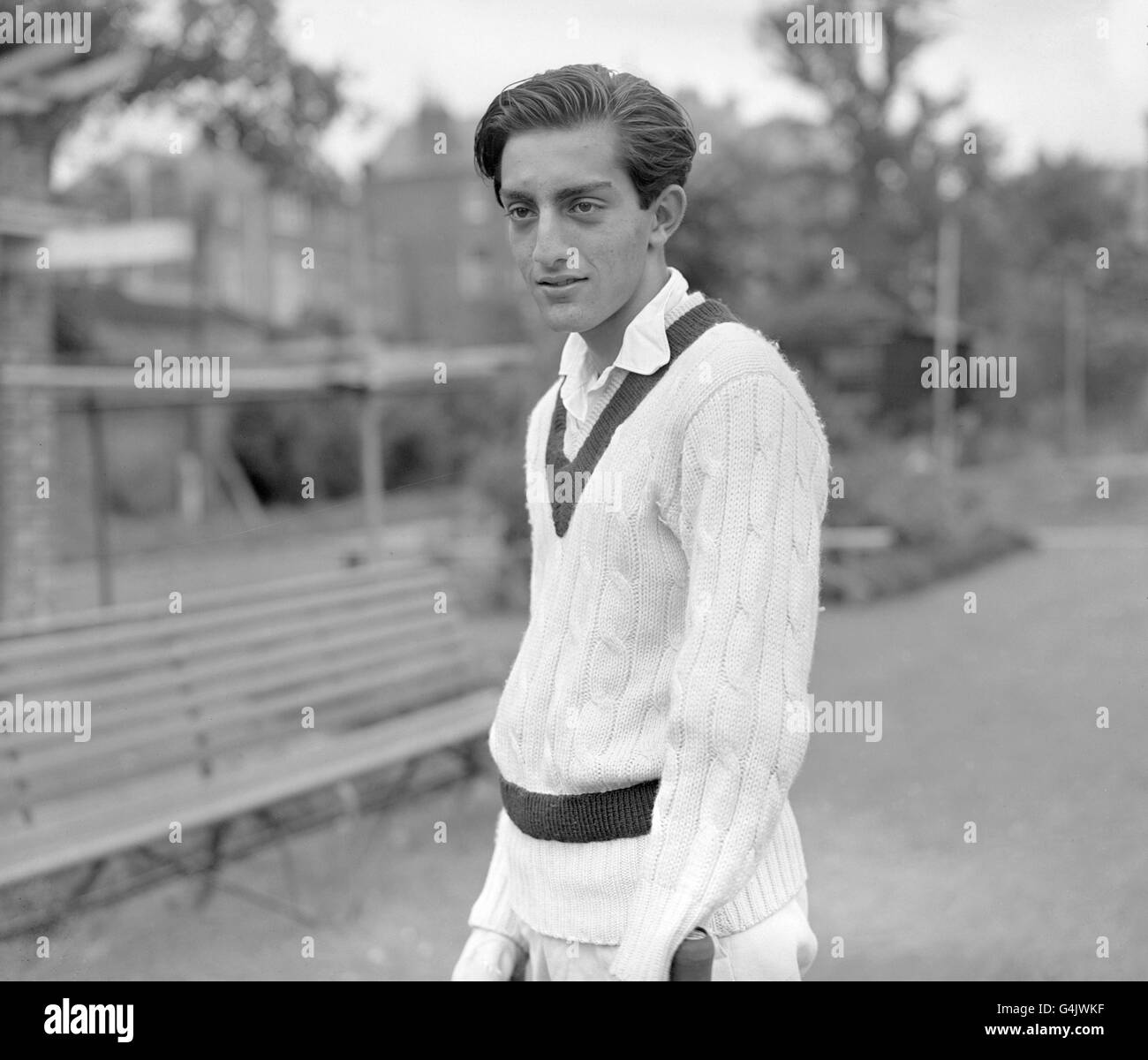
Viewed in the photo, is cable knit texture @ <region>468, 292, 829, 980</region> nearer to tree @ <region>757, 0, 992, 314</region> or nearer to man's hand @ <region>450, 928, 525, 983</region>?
man's hand @ <region>450, 928, 525, 983</region>

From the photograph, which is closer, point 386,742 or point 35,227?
point 386,742

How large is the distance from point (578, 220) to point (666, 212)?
0.13 metres

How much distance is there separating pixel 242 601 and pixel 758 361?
396 cm

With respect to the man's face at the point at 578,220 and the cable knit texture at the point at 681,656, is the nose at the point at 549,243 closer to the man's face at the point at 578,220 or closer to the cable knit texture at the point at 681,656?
the man's face at the point at 578,220

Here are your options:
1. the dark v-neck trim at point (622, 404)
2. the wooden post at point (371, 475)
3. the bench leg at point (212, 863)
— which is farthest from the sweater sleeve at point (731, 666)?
the wooden post at point (371, 475)

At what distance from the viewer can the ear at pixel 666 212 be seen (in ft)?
5.44

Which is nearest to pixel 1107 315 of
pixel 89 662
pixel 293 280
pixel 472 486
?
pixel 293 280

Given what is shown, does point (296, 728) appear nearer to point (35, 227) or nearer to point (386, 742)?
point (386, 742)

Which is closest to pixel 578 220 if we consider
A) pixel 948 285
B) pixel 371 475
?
pixel 371 475

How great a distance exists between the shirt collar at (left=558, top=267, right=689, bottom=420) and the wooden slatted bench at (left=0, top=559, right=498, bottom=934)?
2.67 metres

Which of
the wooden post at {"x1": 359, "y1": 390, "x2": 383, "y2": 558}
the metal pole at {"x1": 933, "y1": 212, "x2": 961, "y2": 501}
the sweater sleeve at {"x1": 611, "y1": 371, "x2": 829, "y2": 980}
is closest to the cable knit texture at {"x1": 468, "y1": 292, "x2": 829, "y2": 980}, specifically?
the sweater sleeve at {"x1": 611, "y1": 371, "x2": 829, "y2": 980}

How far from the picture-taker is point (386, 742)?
523 cm
